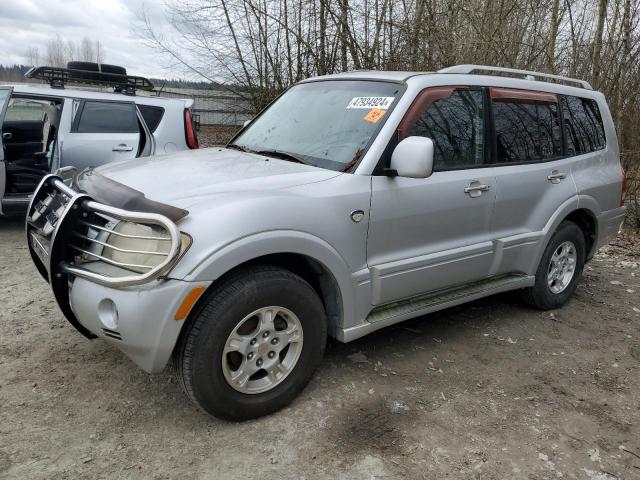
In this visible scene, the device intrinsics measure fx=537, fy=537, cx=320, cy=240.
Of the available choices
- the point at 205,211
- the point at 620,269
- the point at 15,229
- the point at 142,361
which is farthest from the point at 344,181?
the point at 15,229

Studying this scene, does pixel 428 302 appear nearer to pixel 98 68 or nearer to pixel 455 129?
pixel 455 129

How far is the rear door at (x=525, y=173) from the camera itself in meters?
3.90

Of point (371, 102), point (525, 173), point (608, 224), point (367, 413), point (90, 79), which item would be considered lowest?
point (367, 413)

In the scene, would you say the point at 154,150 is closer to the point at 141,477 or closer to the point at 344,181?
the point at 344,181

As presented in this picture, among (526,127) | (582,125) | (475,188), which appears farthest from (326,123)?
(582,125)

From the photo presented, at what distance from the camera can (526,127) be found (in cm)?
413

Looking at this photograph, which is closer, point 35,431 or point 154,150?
point 35,431

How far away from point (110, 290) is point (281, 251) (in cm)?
83

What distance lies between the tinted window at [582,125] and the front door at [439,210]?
1.12 meters

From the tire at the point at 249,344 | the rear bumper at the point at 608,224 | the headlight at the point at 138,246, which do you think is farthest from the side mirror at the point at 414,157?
the rear bumper at the point at 608,224

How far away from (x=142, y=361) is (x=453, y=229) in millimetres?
2111

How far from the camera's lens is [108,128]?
22.5 ft

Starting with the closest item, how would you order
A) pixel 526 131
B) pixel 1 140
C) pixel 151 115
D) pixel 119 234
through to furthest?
pixel 119 234 → pixel 526 131 → pixel 1 140 → pixel 151 115

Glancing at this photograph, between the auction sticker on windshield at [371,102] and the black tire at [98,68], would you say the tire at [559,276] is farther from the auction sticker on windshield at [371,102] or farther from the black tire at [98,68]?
the black tire at [98,68]
